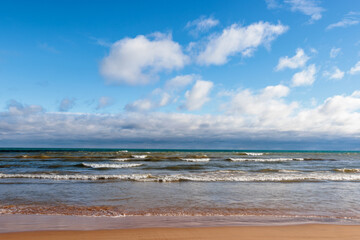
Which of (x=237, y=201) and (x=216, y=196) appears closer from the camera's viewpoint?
(x=237, y=201)

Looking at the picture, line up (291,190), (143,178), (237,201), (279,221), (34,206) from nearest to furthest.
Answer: (279,221), (34,206), (237,201), (291,190), (143,178)

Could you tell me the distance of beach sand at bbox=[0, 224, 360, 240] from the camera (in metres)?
5.94

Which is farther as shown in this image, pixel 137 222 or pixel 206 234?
pixel 137 222

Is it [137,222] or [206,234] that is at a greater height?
[206,234]

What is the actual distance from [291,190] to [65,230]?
1097cm

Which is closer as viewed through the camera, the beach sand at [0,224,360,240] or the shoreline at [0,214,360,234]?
the beach sand at [0,224,360,240]

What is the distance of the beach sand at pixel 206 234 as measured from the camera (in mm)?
5938

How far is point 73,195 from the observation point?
1148 cm

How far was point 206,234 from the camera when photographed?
20.1ft

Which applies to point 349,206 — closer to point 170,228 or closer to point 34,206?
point 170,228

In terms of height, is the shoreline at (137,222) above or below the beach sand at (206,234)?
below

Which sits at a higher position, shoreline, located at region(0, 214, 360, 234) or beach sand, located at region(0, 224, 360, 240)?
beach sand, located at region(0, 224, 360, 240)

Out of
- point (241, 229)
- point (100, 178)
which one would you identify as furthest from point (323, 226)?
point (100, 178)

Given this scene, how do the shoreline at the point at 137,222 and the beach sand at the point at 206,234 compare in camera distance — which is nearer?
the beach sand at the point at 206,234
